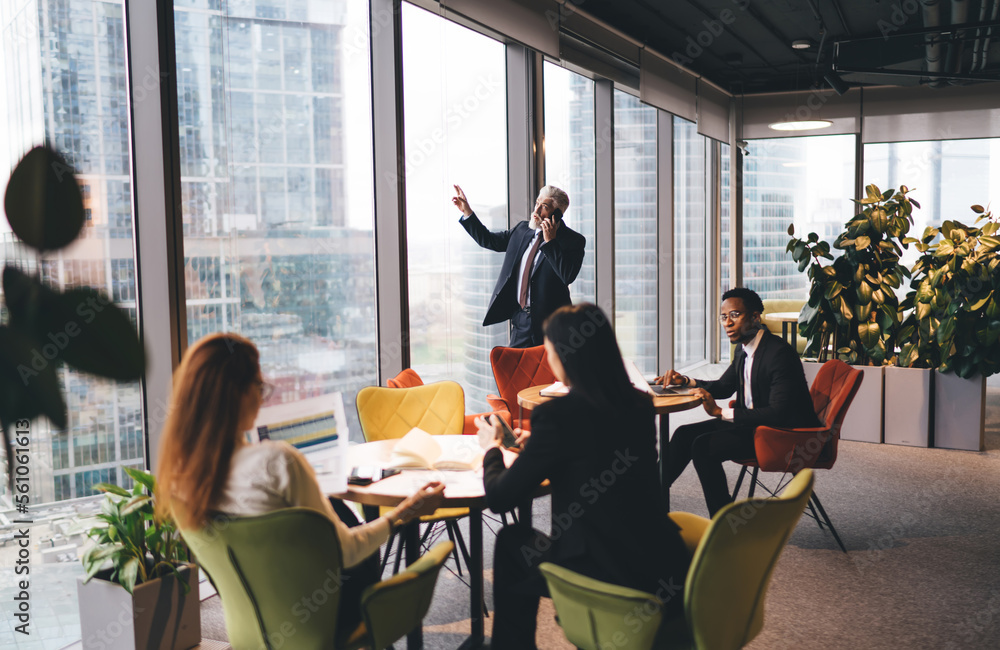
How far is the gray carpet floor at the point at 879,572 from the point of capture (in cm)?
294

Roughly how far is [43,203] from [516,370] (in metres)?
4.00

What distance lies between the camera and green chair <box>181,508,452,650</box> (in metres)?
1.78

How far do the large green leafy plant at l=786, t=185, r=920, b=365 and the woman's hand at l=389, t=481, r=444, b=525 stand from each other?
470cm

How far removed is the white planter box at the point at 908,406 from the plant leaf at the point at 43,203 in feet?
20.8

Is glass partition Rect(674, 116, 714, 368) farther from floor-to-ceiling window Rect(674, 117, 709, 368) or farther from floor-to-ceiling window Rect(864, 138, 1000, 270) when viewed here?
floor-to-ceiling window Rect(864, 138, 1000, 270)

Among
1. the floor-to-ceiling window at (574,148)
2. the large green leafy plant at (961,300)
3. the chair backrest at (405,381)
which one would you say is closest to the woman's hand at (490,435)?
the chair backrest at (405,381)

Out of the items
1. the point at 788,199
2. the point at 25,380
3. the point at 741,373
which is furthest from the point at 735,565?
the point at 788,199

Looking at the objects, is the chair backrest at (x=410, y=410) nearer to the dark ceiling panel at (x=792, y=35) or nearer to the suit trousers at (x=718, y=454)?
the suit trousers at (x=718, y=454)

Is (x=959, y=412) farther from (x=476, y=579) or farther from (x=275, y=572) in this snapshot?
(x=275, y=572)

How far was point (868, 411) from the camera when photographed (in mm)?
6043

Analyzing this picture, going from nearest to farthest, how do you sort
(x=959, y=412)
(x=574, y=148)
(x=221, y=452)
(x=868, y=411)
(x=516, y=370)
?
(x=221, y=452) → (x=516, y=370) → (x=959, y=412) → (x=868, y=411) → (x=574, y=148)

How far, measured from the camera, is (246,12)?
3602 mm

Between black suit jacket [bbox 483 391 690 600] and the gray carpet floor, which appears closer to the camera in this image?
black suit jacket [bbox 483 391 690 600]

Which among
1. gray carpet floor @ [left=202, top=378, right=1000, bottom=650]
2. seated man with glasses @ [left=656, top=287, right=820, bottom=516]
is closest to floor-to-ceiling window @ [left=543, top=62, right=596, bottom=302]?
gray carpet floor @ [left=202, top=378, right=1000, bottom=650]
